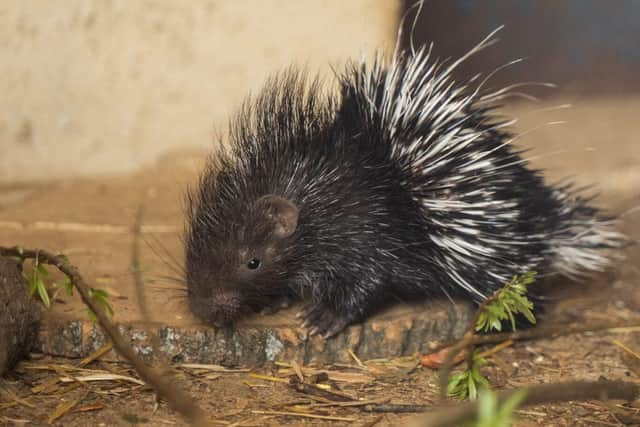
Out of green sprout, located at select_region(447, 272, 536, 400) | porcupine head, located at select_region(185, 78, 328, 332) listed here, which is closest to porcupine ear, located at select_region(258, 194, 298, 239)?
porcupine head, located at select_region(185, 78, 328, 332)

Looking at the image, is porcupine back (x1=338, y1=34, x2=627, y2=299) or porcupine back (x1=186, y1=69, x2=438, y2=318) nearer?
porcupine back (x1=186, y1=69, x2=438, y2=318)

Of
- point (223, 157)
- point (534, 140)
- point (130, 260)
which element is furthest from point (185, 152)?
point (534, 140)

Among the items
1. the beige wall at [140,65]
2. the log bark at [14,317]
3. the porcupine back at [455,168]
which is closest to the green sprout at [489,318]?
the porcupine back at [455,168]

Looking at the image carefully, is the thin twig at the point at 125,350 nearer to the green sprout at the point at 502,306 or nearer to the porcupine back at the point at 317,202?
the porcupine back at the point at 317,202

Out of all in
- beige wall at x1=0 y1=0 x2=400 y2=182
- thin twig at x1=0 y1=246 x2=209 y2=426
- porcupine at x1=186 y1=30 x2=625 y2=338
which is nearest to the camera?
thin twig at x1=0 y1=246 x2=209 y2=426

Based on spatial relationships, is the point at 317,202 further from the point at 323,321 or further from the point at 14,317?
the point at 14,317

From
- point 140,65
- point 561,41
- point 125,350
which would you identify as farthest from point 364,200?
point 561,41

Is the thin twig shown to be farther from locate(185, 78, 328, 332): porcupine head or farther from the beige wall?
the beige wall
